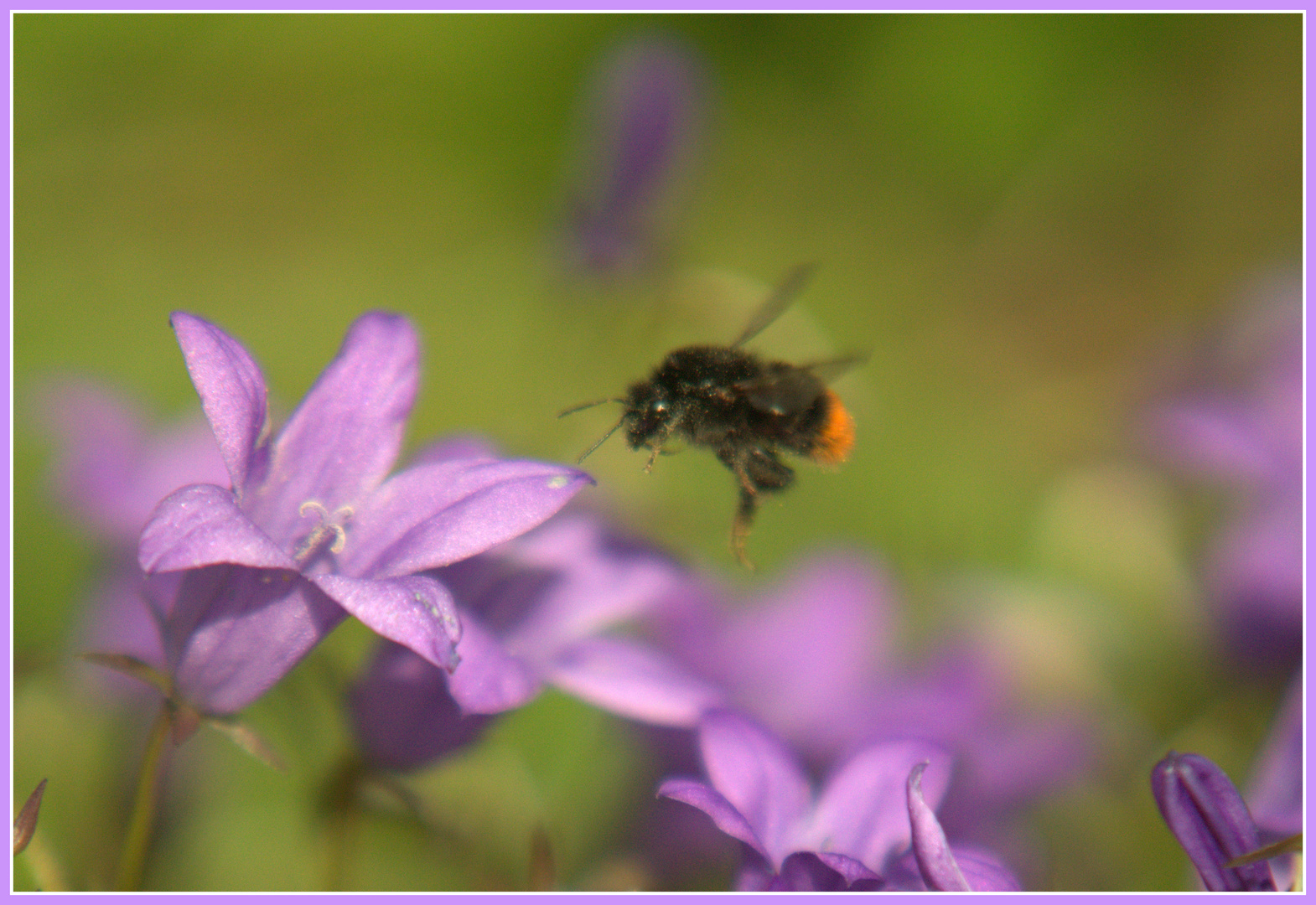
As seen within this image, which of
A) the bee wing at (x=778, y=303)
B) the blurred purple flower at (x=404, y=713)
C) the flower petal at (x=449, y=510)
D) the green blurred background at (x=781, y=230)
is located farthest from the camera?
the green blurred background at (x=781, y=230)

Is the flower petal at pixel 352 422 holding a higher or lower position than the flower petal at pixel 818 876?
higher

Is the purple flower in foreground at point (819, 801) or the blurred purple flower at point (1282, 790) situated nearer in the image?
the purple flower in foreground at point (819, 801)

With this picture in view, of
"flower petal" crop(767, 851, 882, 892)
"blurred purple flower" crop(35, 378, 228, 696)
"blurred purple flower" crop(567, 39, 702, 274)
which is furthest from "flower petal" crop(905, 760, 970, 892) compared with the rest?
"blurred purple flower" crop(567, 39, 702, 274)

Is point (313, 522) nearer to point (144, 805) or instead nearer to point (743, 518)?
point (144, 805)

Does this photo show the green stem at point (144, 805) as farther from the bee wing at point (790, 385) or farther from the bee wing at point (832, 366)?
the bee wing at point (832, 366)

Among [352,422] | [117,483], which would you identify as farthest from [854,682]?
[117,483]

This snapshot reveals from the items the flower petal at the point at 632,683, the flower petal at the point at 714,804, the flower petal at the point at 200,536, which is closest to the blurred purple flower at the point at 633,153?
the flower petal at the point at 632,683

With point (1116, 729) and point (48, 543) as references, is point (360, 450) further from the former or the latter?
point (48, 543)

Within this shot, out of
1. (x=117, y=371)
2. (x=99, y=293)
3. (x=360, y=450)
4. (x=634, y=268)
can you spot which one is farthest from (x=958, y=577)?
(x=99, y=293)
